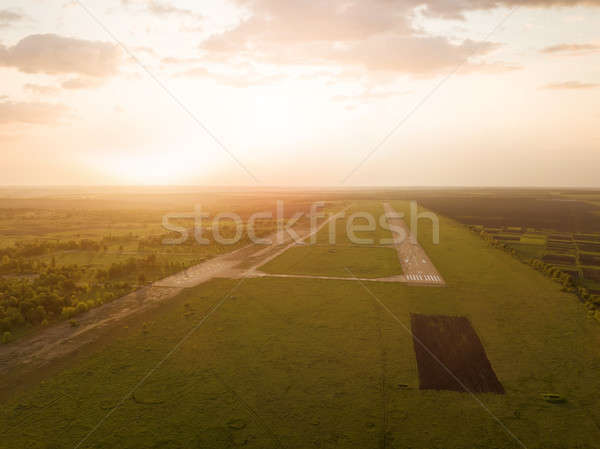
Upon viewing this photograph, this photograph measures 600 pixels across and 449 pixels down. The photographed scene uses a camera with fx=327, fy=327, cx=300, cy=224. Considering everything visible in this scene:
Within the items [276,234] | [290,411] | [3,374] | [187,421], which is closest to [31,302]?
[3,374]

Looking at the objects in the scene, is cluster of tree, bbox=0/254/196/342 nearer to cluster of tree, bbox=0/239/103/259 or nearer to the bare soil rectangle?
cluster of tree, bbox=0/239/103/259

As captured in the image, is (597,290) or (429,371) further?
(597,290)

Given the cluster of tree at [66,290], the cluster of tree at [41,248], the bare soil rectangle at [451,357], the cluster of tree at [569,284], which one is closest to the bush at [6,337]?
the cluster of tree at [66,290]

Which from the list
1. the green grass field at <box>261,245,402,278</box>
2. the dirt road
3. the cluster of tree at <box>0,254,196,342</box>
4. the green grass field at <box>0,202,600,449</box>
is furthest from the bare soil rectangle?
the cluster of tree at <box>0,254,196,342</box>

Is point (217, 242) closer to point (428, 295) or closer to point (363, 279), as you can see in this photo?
point (363, 279)

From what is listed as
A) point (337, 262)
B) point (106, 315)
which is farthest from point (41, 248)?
point (337, 262)
